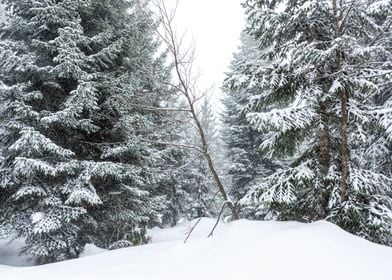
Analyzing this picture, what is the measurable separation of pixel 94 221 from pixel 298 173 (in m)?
5.74

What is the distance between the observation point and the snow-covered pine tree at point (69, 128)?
8133 millimetres

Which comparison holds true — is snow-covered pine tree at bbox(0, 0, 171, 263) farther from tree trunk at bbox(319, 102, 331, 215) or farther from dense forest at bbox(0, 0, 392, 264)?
tree trunk at bbox(319, 102, 331, 215)

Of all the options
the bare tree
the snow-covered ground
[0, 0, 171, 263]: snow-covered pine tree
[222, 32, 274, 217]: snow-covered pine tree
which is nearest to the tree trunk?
the snow-covered ground

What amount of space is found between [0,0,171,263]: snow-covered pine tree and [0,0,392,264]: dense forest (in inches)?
1.5

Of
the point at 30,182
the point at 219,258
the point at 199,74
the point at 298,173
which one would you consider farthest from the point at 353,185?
the point at 30,182

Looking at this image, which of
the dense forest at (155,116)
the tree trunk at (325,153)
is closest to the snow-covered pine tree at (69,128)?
the dense forest at (155,116)

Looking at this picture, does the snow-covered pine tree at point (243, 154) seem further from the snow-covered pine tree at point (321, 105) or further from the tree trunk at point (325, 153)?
the tree trunk at point (325, 153)

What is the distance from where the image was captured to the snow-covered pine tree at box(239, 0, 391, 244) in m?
5.08

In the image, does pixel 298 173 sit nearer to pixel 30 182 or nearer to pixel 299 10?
pixel 299 10

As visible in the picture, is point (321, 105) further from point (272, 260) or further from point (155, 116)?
point (155, 116)

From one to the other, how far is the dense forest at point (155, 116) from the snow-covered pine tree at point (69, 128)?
39mm

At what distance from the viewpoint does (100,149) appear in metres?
9.63

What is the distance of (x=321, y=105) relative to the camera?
5637 mm

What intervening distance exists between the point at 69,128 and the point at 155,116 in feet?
8.96
